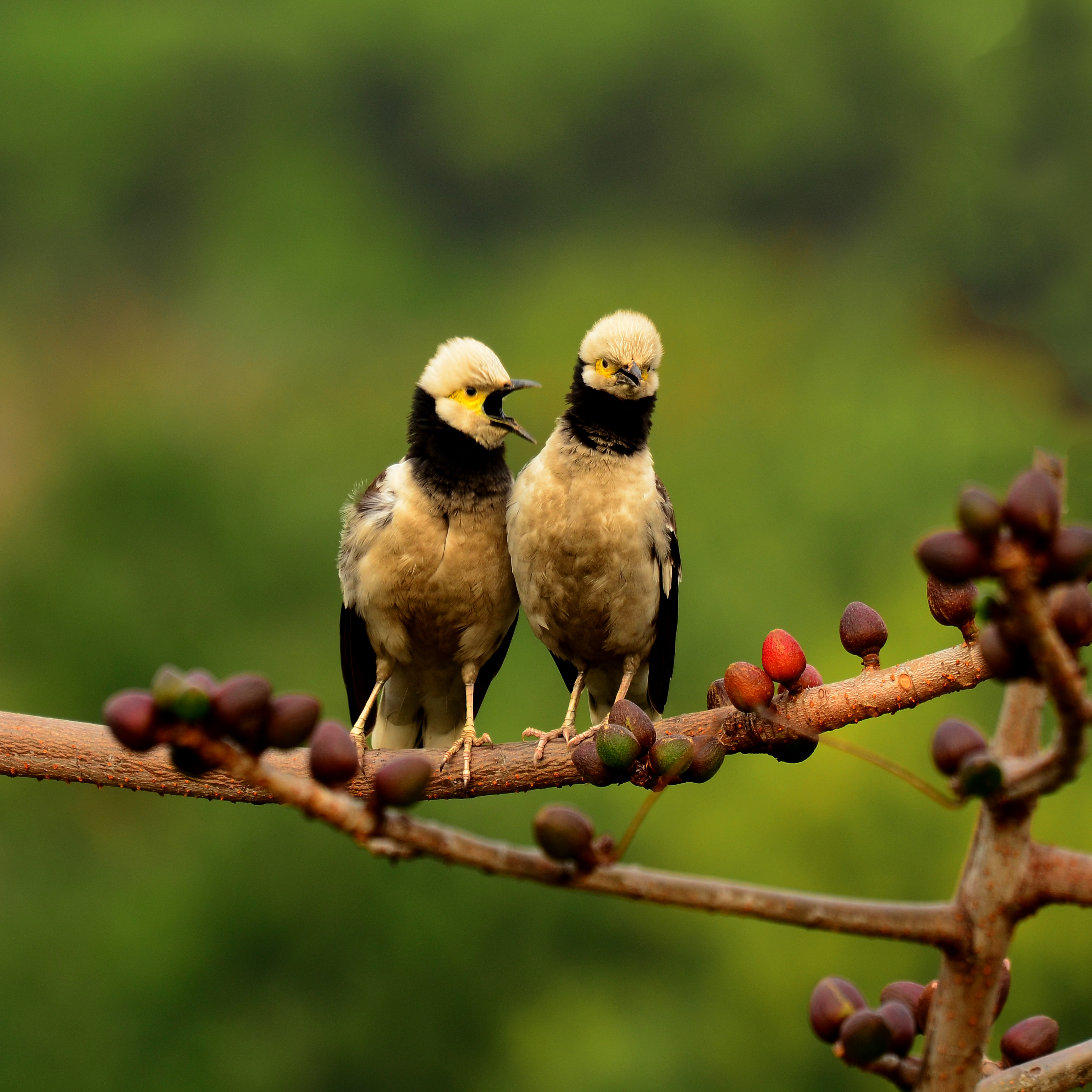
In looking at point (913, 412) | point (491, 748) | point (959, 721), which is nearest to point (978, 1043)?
point (959, 721)

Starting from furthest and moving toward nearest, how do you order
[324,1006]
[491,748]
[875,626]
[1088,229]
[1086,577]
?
[1088,229], [324,1006], [491,748], [875,626], [1086,577]

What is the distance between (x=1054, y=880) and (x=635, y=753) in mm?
914

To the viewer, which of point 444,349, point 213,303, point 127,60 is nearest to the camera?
point 444,349

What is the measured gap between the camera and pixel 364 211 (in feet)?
182

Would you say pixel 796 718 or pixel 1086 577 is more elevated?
pixel 1086 577

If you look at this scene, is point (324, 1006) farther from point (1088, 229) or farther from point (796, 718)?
point (1088, 229)

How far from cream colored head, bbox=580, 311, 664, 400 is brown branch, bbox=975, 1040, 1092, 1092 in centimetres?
297

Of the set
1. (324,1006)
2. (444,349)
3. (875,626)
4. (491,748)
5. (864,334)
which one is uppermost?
(864,334)

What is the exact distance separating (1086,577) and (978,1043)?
0.62 meters

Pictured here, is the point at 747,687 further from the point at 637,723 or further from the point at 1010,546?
the point at 1010,546

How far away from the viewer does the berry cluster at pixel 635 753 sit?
2.26 m

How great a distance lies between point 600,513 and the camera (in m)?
4.45

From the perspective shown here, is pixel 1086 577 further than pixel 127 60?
No

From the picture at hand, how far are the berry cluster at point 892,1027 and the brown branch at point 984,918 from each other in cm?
5
